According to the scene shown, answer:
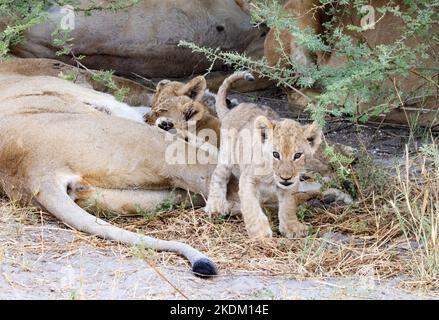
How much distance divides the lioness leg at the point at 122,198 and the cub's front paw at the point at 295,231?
64 cm

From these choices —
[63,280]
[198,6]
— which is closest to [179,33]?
[198,6]

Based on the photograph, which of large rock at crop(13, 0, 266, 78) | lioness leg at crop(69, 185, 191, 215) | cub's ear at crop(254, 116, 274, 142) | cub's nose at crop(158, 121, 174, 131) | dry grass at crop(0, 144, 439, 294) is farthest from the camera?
large rock at crop(13, 0, 266, 78)

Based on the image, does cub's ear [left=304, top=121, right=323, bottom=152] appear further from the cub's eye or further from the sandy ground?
the sandy ground

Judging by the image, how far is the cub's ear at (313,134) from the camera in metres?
4.33

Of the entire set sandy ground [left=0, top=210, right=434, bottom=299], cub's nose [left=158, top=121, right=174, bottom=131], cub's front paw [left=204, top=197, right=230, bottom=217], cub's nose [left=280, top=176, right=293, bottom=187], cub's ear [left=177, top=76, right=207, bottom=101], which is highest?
cub's ear [left=177, top=76, right=207, bottom=101]

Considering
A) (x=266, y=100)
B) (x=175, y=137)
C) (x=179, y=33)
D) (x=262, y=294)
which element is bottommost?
(x=262, y=294)

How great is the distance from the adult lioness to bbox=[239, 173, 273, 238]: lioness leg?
1.40 ft

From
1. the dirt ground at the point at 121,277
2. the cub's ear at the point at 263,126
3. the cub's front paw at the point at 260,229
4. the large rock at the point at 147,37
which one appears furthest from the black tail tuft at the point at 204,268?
the large rock at the point at 147,37

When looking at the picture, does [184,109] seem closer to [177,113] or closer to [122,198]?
[177,113]

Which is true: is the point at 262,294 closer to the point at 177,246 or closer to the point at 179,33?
the point at 177,246

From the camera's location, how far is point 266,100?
23.1 ft

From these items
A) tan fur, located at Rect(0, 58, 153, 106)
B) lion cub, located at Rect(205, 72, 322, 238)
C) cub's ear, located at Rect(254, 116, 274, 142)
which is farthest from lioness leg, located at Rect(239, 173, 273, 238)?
tan fur, located at Rect(0, 58, 153, 106)

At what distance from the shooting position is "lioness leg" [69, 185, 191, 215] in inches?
179

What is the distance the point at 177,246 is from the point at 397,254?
0.99m
